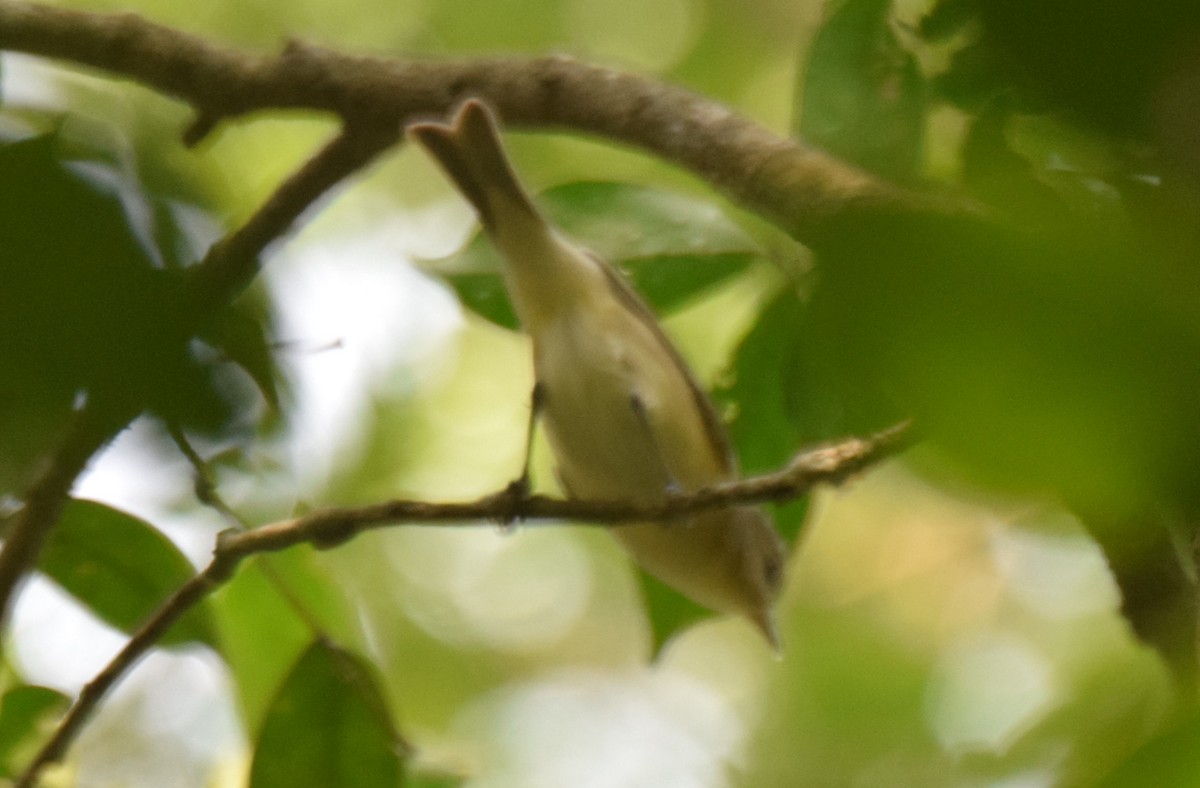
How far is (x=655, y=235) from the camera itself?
2275 mm

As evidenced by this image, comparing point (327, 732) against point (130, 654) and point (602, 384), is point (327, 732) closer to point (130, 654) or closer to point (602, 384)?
point (130, 654)

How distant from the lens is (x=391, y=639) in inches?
283

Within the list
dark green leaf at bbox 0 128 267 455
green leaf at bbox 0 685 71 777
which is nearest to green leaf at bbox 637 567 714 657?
green leaf at bbox 0 685 71 777

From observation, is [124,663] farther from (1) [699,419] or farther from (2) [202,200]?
(1) [699,419]

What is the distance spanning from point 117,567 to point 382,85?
1.11m

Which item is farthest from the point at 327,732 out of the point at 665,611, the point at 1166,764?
the point at 1166,764

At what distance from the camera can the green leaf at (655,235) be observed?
2.22 m

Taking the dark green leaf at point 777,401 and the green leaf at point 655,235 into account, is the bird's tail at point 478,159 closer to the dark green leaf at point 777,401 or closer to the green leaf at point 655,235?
the green leaf at point 655,235

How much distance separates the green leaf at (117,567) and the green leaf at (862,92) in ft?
4.39

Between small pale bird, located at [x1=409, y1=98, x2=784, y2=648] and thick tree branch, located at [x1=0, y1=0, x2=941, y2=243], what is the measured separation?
0.17m

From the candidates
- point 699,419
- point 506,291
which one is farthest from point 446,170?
point 699,419

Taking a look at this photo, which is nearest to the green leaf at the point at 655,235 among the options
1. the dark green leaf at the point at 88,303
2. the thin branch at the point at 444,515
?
the thin branch at the point at 444,515

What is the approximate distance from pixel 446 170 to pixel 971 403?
8.31 ft

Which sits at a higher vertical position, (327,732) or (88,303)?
(88,303)
